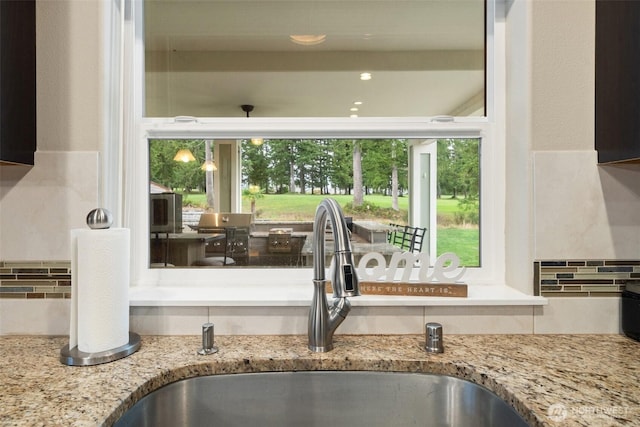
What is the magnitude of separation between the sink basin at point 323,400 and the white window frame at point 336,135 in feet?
1.30

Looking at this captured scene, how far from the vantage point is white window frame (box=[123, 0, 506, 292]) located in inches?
50.3

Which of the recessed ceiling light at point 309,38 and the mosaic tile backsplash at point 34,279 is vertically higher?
the recessed ceiling light at point 309,38

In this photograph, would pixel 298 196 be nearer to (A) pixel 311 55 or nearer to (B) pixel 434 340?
(A) pixel 311 55

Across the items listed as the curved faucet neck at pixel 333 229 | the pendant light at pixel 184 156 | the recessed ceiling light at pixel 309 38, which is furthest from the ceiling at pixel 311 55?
the curved faucet neck at pixel 333 229

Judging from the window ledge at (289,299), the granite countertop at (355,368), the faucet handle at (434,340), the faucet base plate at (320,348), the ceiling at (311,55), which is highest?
the ceiling at (311,55)


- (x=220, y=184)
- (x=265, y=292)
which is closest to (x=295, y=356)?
(x=265, y=292)

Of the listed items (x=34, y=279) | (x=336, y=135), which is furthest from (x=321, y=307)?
(x=34, y=279)

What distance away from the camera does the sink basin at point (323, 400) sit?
943 mm

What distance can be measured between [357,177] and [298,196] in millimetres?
218

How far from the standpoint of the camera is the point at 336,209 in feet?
3.05

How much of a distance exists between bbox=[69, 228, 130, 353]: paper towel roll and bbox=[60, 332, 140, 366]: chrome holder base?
0.01 meters

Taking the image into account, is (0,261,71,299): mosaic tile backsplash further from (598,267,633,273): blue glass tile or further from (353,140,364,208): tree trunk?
(598,267,633,273): blue glass tile

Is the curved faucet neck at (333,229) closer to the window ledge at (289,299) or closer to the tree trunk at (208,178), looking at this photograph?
the window ledge at (289,299)

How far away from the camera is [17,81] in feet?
3.35
